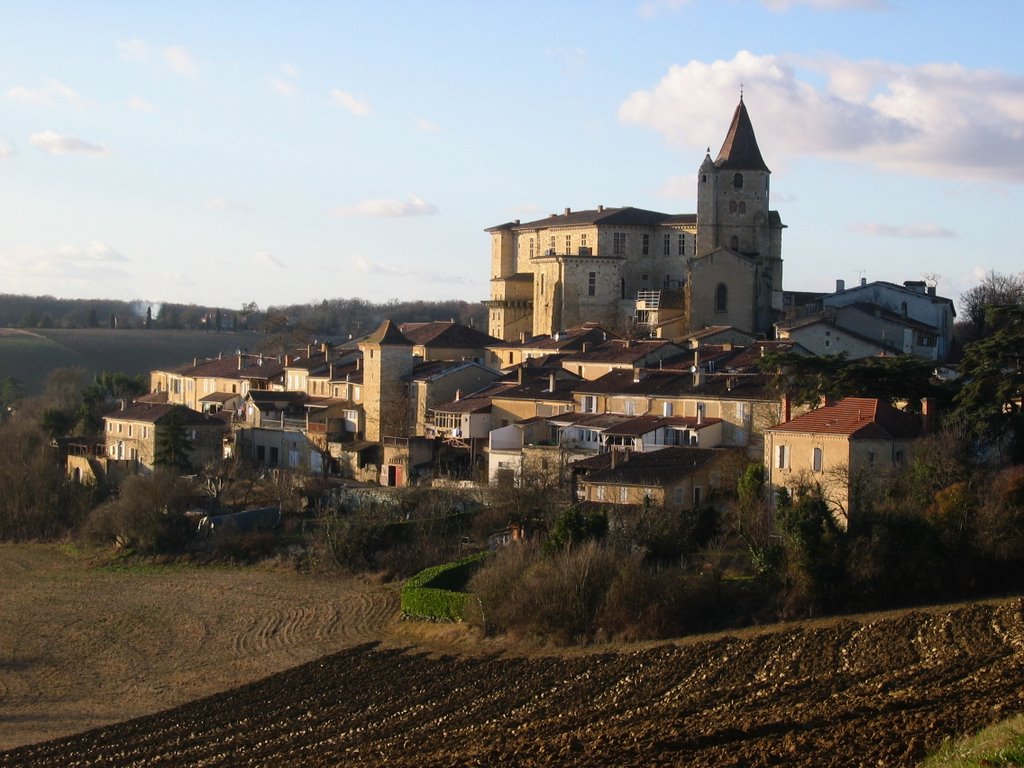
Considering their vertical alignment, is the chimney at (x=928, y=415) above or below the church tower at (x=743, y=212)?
below

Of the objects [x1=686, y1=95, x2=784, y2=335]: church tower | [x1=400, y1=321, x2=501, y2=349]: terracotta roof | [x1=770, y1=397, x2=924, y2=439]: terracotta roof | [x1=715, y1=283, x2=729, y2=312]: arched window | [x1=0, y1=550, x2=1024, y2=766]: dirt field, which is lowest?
[x1=0, y1=550, x2=1024, y2=766]: dirt field

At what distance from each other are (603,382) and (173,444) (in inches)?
559

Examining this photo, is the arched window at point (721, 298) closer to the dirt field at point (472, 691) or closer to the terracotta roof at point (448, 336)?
the terracotta roof at point (448, 336)

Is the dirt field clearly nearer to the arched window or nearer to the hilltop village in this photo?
the hilltop village

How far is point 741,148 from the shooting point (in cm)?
6262

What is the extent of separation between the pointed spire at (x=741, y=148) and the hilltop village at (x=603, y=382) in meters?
0.08

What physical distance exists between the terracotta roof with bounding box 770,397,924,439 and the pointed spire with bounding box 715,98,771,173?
89.7 ft

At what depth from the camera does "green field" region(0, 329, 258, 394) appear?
4033 inches

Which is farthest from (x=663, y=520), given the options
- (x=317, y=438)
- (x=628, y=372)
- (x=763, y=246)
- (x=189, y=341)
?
(x=189, y=341)

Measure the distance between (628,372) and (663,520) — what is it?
13731 millimetres

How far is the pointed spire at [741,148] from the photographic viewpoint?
6225 cm


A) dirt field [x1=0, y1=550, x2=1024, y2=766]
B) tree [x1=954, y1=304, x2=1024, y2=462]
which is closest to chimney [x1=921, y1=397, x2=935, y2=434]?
tree [x1=954, y1=304, x2=1024, y2=462]

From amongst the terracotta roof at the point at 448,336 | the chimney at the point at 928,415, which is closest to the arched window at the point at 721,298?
the terracotta roof at the point at 448,336

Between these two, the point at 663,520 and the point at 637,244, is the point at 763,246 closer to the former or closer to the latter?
the point at 637,244
